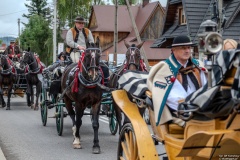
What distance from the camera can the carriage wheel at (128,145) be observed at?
21.4 ft

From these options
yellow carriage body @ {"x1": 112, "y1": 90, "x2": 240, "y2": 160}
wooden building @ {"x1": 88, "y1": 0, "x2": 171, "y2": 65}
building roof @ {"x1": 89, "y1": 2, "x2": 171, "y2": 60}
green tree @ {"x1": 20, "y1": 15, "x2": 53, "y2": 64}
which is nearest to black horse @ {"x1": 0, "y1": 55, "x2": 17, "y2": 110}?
yellow carriage body @ {"x1": 112, "y1": 90, "x2": 240, "y2": 160}

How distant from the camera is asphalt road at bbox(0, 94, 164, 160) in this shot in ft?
33.3

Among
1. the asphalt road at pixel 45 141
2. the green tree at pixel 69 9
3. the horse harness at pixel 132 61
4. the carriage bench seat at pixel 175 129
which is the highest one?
the green tree at pixel 69 9

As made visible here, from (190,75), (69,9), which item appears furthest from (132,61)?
(69,9)

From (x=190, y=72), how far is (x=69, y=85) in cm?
554

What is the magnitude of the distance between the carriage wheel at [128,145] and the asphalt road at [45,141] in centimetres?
283

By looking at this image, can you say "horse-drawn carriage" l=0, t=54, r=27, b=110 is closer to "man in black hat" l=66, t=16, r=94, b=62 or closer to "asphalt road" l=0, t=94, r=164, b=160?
"asphalt road" l=0, t=94, r=164, b=160

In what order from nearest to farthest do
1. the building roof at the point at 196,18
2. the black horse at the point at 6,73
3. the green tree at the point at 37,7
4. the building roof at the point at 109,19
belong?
the black horse at the point at 6,73 < the building roof at the point at 196,18 < the building roof at the point at 109,19 < the green tree at the point at 37,7

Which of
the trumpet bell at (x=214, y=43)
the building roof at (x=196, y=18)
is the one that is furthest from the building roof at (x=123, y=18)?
the trumpet bell at (x=214, y=43)

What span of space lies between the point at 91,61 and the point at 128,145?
161 inches

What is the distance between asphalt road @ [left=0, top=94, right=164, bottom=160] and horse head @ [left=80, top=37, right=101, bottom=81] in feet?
5.00

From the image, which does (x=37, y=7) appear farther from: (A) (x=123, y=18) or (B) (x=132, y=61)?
(B) (x=132, y=61)

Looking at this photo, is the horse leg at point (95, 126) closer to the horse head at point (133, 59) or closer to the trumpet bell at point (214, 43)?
the horse head at point (133, 59)

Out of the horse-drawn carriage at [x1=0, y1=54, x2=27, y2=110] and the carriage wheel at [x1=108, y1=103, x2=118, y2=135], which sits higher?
the horse-drawn carriage at [x1=0, y1=54, x2=27, y2=110]
